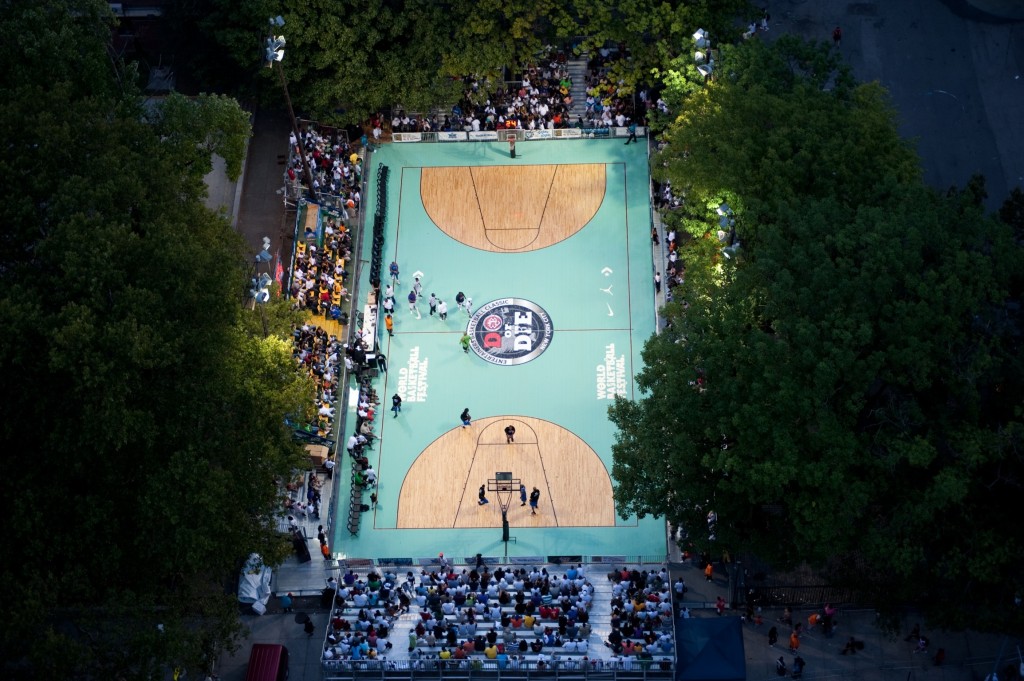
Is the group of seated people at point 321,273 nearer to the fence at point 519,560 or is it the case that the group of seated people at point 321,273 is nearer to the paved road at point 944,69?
the fence at point 519,560

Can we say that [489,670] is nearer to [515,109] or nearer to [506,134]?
[506,134]

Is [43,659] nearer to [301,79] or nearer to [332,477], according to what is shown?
[332,477]

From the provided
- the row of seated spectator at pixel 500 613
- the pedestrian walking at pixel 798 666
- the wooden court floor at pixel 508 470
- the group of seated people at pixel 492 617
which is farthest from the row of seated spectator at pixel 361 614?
the pedestrian walking at pixel 798 666

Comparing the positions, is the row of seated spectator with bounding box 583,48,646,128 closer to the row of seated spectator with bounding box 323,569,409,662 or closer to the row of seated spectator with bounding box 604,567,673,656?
the row of seated spectator with bounding box 604,567,673,656

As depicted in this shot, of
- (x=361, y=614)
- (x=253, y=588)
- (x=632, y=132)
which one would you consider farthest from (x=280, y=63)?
(x=361, y=614)

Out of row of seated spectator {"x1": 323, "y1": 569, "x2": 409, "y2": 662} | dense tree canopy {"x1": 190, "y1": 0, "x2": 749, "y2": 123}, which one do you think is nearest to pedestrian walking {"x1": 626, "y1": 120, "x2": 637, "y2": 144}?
dense tree canopy {"x1": 190, "y1": 0, "x2": 749, "y2": 123}

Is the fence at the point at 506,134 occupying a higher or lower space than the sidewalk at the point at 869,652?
higher

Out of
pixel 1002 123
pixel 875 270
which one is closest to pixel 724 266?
pixel 875 270
